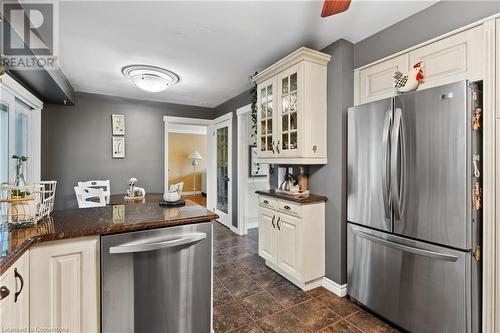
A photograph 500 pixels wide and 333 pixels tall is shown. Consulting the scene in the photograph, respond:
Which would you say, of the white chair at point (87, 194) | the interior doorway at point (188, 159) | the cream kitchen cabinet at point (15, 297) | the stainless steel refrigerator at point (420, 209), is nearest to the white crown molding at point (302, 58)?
the stainless steel refrigerator at point (420, 209)

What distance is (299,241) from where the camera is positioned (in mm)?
2408

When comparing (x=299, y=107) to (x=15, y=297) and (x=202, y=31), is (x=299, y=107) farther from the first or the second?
(x=15, y=297)

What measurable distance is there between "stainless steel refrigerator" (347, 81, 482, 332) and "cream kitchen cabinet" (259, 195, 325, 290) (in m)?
0.39

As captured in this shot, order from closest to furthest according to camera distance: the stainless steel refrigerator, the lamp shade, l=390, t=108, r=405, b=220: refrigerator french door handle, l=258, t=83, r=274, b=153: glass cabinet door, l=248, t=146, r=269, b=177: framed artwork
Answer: the stainless steel refrigerator, l=390, t=108, r=405, b=220: refrigerator french door handle, l=258, t=83, r=274, b=153: glass cabinet door, l=248, t=146, r=269, b=177: framed artwork, the lamp shade

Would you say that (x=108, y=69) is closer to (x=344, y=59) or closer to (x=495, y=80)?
(x=344, y=59)

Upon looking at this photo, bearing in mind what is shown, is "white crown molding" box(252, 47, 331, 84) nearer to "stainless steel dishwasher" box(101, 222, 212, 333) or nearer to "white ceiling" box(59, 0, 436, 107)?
"white ceiling" box(59, 0, 436, 107)

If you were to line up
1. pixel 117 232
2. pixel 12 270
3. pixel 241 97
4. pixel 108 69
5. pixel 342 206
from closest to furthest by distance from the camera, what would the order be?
pixel 12 270 < pixel 117 232 < pixel 342 206 < pixel 108 69 < pixel 241 97

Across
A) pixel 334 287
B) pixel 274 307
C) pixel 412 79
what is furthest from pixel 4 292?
pixel 412 79

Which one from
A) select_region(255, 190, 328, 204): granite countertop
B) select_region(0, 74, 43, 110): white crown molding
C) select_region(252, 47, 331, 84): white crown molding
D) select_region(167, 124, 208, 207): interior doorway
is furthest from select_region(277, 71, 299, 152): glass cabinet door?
select_region(167, 124, 208, 207): interior doorway

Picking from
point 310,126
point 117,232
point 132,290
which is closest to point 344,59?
point 310,126

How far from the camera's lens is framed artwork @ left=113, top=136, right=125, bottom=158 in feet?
14.2

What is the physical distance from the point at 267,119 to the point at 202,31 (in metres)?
1.19

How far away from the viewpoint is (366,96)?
92.5 inches

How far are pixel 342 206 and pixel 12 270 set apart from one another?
2.36m
